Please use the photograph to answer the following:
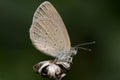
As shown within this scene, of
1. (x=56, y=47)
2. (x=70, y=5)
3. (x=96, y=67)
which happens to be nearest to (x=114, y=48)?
(x=96, y=67)

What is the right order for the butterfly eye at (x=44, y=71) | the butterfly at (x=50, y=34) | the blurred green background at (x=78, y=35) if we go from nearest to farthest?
the butterfly eye at (x=44, y=71) → the butterfly at (x=50, y=34) → the blurred green background at (x=78, y=35)

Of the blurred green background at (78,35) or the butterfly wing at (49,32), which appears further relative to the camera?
the blurred green background at (78,35)

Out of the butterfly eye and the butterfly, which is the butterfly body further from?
the butterfly eye

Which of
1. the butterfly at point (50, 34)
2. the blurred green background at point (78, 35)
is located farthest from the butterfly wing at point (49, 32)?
the blurred green background at point (78, 35)

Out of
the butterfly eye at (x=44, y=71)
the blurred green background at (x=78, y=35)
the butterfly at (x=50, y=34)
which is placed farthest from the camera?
the blurred green background at (x=78, y=35)

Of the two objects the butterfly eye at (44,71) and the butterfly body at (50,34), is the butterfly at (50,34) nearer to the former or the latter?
the butterfly body at (50,34)

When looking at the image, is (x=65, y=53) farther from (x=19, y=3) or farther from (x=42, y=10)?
→ (x=19, y=3)

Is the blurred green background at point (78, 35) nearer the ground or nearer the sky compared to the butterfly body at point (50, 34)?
nearer the ground

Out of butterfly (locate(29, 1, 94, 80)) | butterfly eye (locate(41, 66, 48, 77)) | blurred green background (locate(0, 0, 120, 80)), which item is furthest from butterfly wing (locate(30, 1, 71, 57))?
blurred green background (locate(0, 0, 120, 80))
